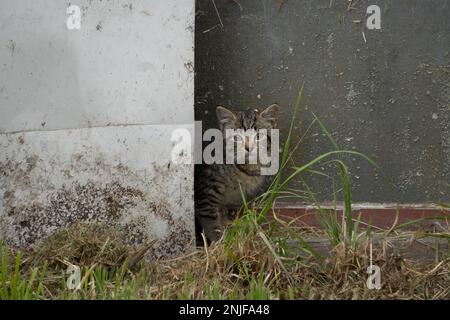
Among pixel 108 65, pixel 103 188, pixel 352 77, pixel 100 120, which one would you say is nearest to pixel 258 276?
pixel 103 188

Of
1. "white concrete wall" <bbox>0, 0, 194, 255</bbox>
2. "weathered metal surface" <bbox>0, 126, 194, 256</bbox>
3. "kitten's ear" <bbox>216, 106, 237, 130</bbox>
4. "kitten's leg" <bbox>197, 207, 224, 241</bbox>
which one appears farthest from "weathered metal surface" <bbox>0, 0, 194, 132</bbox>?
"kitten's leg" <bbox>197, 207, 224, 241</bbox>

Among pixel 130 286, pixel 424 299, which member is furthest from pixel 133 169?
pixel 424 299

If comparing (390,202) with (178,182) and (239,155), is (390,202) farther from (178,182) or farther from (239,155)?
(178,182)

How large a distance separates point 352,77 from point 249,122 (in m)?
0.79

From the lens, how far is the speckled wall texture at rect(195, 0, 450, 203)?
178 inches

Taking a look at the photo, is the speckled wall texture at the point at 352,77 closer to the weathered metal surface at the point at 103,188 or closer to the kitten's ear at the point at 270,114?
the kitten's ear at the point at 270,114

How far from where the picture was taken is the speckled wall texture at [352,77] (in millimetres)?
4531

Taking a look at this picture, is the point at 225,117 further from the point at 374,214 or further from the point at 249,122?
the point at 374,214

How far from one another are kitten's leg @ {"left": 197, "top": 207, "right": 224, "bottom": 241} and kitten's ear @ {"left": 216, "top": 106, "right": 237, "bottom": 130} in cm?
62

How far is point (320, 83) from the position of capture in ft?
15.2

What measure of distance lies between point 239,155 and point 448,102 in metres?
1.51

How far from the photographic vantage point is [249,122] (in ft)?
15.1

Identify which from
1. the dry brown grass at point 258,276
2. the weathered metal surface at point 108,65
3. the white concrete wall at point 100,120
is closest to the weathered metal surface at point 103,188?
the white concrete wall at point 100,120

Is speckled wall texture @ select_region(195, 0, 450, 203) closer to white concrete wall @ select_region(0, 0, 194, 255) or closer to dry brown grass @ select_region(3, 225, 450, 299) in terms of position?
white concrete wall @ select_region(0, 0, 194, 255)
